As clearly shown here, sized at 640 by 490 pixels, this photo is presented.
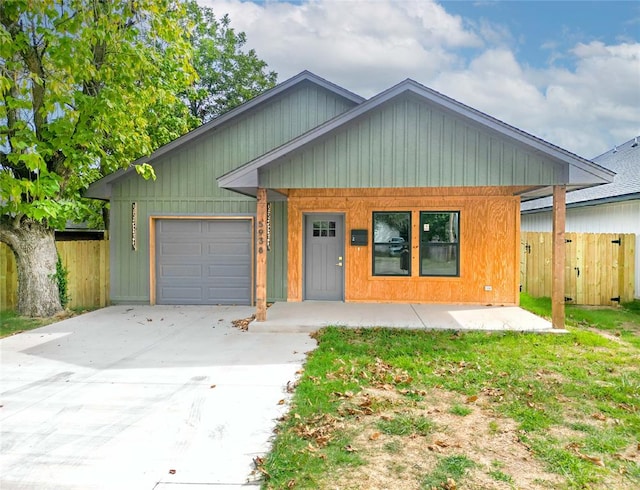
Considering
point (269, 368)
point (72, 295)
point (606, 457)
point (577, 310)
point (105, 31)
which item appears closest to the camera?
point (606, 457)

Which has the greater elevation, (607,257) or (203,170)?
(203,170)

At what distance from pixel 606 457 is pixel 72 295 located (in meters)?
10.8

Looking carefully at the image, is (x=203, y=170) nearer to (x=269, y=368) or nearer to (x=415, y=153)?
(x=415, y=153)

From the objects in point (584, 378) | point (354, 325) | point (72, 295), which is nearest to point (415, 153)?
point (354, 325)

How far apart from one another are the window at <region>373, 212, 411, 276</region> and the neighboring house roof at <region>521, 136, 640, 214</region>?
15.8 feet

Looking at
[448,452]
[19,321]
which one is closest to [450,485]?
[448,452]

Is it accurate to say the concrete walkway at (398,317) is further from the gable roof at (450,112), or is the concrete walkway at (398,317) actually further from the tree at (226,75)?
the tree at (226,75)

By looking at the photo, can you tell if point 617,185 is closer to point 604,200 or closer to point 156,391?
point 604,200

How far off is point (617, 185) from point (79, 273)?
15187mm

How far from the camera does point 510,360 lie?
231 inches

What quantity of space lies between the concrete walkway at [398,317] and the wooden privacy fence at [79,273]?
15.5 feet

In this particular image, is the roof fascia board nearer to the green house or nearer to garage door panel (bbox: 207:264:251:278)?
the green house

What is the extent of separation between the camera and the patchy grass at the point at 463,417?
3148 mm

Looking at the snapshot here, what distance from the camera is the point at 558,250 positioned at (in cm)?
726
